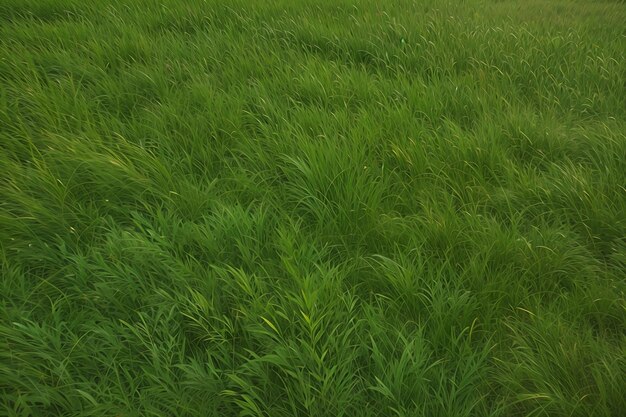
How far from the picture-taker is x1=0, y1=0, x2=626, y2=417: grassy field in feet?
4.85

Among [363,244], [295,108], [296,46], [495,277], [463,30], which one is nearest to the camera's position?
[495,277]

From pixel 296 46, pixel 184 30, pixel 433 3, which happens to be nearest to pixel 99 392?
pixel 296 46

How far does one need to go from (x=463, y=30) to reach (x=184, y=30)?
8.27 feet

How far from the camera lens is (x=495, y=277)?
1874 millimetres

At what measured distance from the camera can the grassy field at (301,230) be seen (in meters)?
1.48

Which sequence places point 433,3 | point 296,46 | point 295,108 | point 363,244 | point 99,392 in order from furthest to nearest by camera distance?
point 433,3, point 296,46, point 295,108, point 363,244, point 99,392

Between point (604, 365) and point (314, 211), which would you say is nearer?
point (604, 365)

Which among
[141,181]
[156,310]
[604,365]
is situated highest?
[141,181]

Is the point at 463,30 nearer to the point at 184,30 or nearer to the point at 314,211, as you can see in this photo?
the point at 184,30

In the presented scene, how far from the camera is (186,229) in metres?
1.96

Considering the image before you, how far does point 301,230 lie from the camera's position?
2088 mm

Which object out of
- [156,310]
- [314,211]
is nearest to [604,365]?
[314,211]

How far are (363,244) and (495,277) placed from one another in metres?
0.56

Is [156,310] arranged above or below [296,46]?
below
